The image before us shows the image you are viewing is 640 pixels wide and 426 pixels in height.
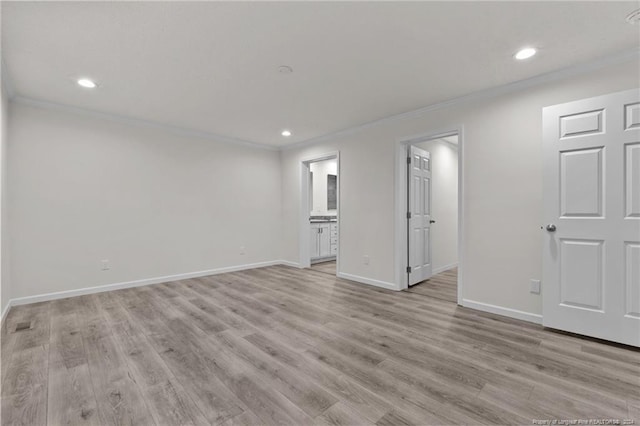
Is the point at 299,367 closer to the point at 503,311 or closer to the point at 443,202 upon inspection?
the point at 503,311

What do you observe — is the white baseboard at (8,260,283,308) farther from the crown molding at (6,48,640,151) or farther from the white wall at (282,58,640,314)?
the white wall at (282,58,640,314)

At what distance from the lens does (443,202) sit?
5.17 m

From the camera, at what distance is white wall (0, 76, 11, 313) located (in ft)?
9.13

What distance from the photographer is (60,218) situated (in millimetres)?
3596

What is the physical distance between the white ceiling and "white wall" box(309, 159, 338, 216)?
338cm

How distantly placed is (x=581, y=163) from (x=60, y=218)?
5.68m

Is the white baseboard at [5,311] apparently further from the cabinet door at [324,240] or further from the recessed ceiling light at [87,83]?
the cabinet door at [324,240]

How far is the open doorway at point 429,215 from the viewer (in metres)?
3.92

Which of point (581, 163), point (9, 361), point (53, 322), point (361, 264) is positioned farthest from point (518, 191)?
point (53, 322)

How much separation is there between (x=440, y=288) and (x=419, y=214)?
1.11m

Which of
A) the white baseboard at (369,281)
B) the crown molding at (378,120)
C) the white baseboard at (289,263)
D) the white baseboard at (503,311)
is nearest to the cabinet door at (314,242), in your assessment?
the white baseboard at (289,263)

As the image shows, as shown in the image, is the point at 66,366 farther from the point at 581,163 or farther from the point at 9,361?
the point at 581,163

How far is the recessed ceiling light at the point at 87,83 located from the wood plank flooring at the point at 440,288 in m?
4.43

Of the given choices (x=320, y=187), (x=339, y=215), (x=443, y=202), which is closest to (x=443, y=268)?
(x=443, y=202)
